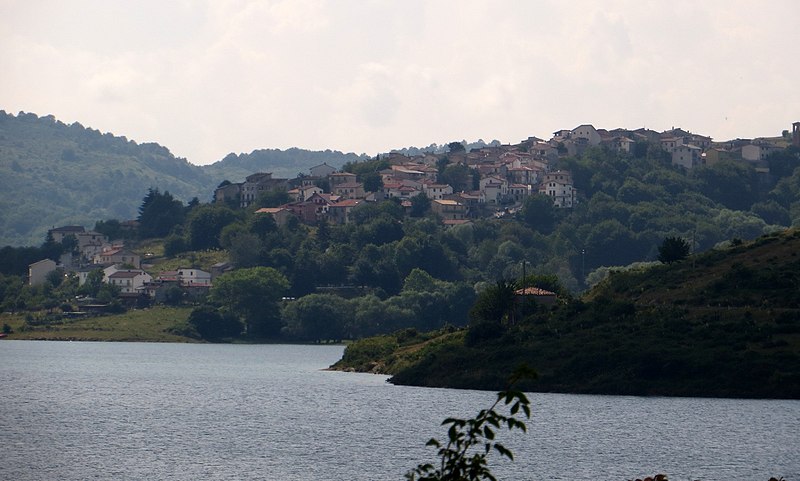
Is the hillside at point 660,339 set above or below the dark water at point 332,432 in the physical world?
above

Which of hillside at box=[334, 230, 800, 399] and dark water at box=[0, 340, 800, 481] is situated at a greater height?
hillside at box=[334, 230, 800, 399]

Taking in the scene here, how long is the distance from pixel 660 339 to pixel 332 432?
33415 millimetres

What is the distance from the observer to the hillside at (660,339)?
104688mm

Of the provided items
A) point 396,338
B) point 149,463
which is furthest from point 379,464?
point 396,338

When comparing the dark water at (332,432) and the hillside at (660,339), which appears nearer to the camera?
the dark water at (332,432)

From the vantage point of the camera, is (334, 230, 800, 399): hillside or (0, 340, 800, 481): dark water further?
(334, 230, 800, 399): hillside

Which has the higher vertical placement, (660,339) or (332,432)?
(660,339)

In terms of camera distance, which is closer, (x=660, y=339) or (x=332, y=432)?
(x=332, y=432)

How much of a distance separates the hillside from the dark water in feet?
10.9

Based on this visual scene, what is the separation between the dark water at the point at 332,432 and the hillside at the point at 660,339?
10.9ft

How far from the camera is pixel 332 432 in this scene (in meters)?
85.5

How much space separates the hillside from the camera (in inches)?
4122

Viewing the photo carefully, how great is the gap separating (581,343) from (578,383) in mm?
5634

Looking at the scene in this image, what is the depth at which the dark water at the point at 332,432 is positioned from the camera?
70188 millimetres
